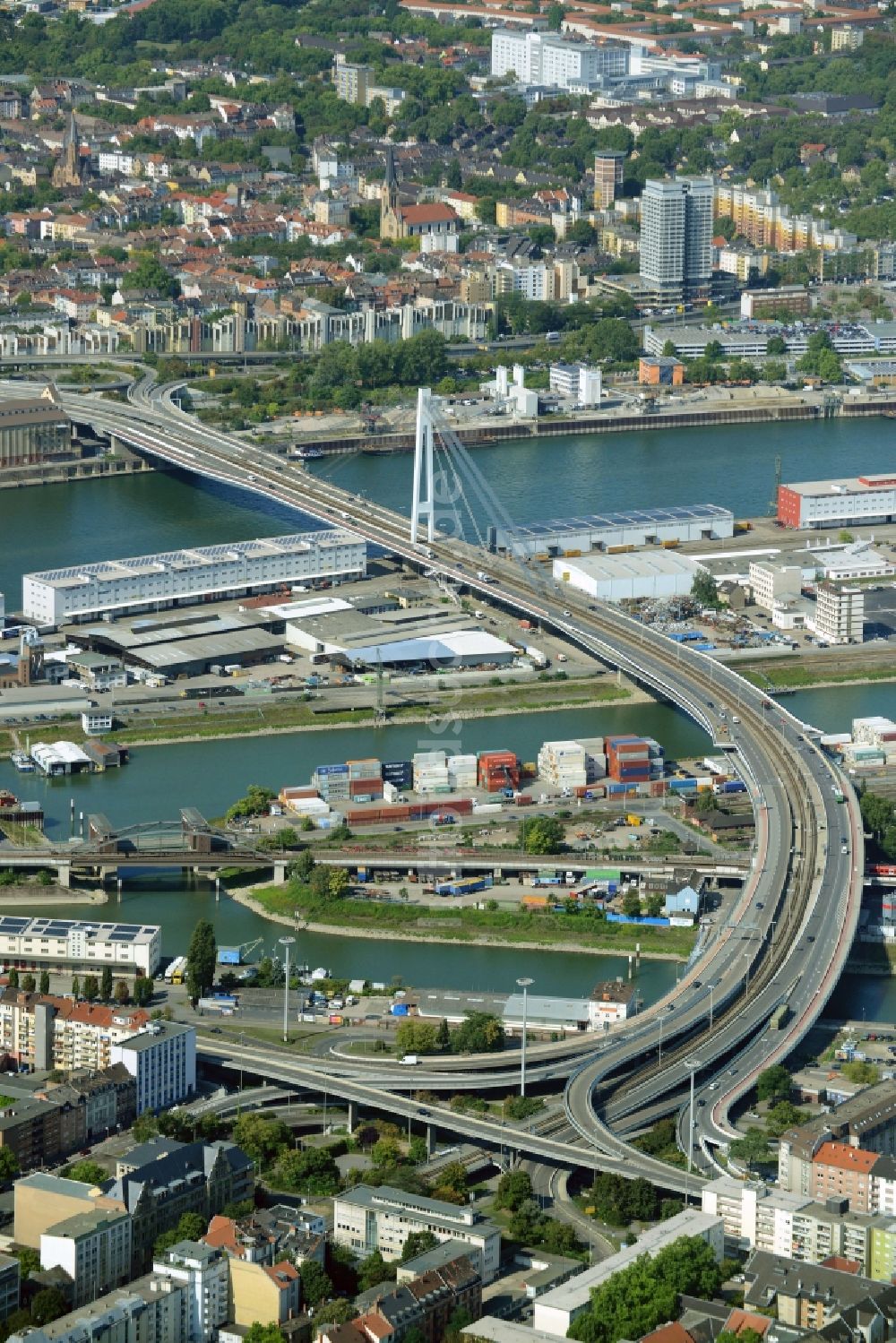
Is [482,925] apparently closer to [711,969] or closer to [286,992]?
[711,969]

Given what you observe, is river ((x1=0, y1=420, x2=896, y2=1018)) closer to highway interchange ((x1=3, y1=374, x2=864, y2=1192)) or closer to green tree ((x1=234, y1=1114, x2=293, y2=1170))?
highway interchange ((x1=3, y1=374, x2=864, y2=1192))

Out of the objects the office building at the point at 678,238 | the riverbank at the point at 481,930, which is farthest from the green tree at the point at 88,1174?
the office building at the point at 678,238

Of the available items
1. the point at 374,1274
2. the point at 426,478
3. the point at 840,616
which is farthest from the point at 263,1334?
the point at 426,478

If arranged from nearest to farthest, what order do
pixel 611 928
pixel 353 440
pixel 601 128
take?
pixel 611 928, pixel 353 440, pixel 601 128

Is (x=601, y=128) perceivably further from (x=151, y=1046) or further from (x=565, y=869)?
(x=151, y=1046)

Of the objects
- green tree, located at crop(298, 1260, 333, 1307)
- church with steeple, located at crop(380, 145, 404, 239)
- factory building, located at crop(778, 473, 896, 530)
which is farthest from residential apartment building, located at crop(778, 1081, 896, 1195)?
church with steeple, located at crop(380, 145, 404, 239)

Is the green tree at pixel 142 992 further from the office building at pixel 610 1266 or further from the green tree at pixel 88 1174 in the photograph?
the office building at pixel 610 1266

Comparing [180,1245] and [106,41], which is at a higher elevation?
[106,41]

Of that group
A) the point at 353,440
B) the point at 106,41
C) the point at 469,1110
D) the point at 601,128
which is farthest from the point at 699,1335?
→ the point at 106,41
